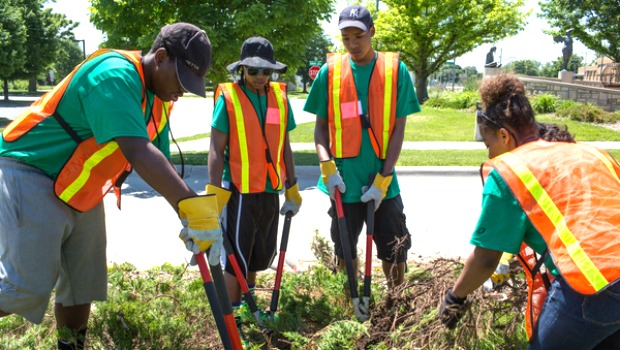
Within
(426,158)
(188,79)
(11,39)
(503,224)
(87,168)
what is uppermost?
(11,39)

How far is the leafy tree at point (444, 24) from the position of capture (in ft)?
96.5

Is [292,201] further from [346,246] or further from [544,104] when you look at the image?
[544,104]

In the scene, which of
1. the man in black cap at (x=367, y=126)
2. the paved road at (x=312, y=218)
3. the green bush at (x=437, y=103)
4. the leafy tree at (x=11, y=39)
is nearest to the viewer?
the man in black cap at (x=367, y=126)

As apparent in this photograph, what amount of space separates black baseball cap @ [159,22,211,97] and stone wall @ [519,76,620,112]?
18591mm

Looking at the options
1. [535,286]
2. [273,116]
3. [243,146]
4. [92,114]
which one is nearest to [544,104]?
[273,116]

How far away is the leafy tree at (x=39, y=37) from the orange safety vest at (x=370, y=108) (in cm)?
3196

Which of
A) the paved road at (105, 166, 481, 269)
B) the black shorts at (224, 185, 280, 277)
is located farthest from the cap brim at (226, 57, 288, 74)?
the paved road at (105, 166, 481, 269)

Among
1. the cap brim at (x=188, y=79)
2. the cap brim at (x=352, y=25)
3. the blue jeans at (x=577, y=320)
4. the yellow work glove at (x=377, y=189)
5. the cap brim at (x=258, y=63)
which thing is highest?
the cap brim at (x=352, y=25)

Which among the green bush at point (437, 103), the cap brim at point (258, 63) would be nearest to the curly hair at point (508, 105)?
the cap brim at point (258, 63)

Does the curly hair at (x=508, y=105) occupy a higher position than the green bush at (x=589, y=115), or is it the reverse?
the curly hair at (x=508, y=105)

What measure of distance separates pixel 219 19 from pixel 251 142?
6500mm

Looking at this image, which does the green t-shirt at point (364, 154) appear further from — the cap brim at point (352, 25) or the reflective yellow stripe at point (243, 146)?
A: the reflective yellow stripe at point (243, 146)

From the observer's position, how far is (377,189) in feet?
12.2

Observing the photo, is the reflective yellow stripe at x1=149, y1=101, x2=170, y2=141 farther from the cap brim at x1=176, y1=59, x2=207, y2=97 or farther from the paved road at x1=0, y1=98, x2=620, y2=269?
the paved road at x1=0, y1=98, x2=620, y2=269
